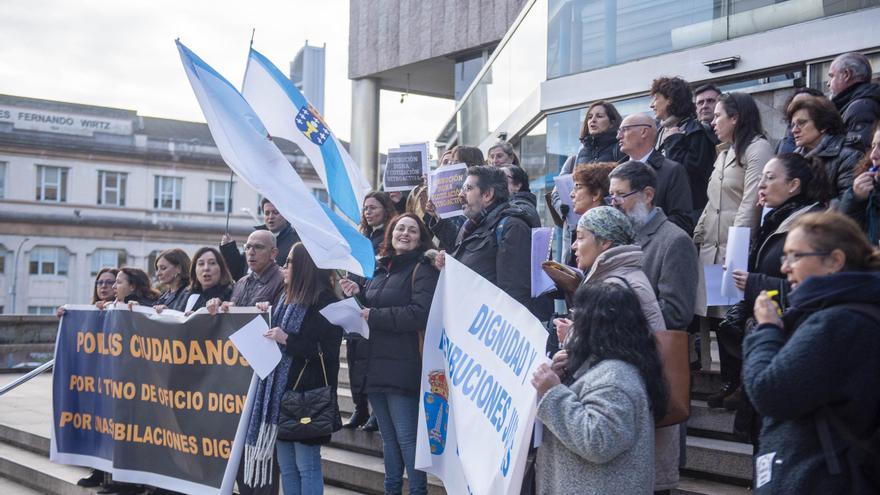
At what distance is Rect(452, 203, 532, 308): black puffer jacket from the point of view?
601 centimetres

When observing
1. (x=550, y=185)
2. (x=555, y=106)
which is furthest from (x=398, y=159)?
(x=555, y=106)

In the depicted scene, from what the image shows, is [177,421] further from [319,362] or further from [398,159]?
[398,159]

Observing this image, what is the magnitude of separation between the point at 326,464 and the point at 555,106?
5.47 meters

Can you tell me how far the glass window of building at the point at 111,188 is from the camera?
65000mm

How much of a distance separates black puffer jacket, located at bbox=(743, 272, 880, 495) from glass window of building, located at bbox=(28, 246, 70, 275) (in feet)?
209

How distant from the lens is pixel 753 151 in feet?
20.6

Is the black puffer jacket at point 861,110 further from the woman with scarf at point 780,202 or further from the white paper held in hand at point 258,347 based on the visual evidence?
the white paper held in hand at point 258,347

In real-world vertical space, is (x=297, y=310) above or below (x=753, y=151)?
below

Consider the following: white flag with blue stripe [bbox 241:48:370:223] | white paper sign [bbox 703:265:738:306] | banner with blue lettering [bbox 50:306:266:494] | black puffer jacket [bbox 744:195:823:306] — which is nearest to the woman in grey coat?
black puffer jacket [bbox 744:195:823:306]

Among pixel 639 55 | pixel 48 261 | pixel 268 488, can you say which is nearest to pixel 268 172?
pixel 268 488

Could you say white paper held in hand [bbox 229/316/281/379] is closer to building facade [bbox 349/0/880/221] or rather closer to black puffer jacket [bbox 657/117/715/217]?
black puffer jacket [bbox 657/117/715/217]

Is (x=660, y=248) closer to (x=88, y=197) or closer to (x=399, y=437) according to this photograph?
(x=399, y=437)

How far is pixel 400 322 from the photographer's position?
6125mm

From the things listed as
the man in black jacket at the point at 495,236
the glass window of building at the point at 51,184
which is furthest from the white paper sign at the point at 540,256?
the glass window of building at the point at 51,184
